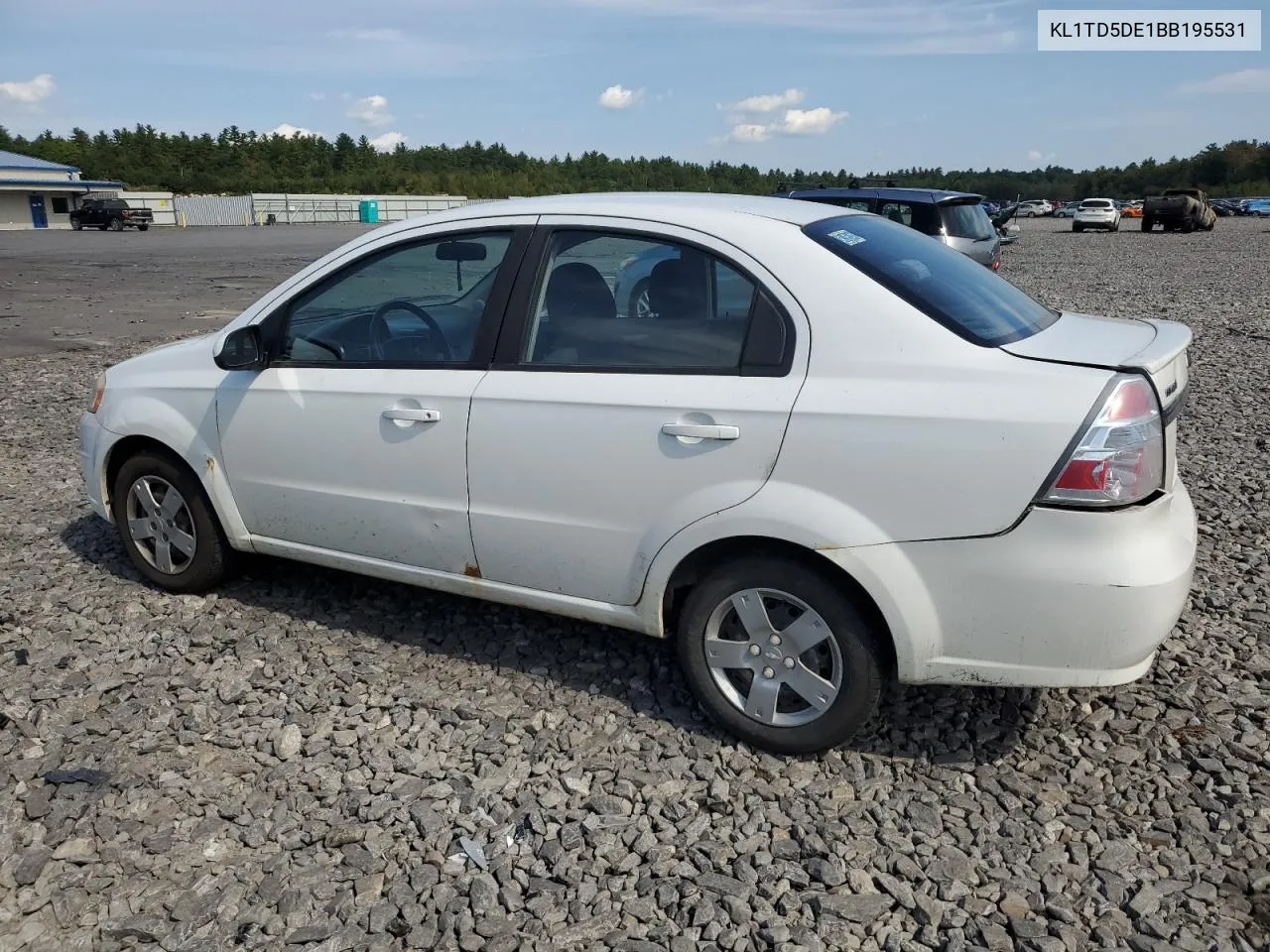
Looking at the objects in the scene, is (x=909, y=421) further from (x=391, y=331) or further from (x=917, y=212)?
(x=917, y=212)

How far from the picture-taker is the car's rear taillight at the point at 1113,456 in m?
2.83

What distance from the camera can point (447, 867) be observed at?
9.62 ft

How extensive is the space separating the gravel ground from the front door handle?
103 centimetres

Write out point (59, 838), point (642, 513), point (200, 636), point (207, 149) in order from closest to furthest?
point (59, 838) < point (642, 513) < point (200, 636) < point (207, 149)

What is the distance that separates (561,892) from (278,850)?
0.86 metres

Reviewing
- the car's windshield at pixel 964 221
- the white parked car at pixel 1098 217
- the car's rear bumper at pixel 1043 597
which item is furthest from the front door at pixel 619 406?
the white parked car at pixel 1098 217

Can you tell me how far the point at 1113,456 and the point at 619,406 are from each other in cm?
149

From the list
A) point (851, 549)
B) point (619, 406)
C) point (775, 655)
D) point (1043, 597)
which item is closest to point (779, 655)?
point (775, 655)

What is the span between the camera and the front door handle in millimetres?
3766

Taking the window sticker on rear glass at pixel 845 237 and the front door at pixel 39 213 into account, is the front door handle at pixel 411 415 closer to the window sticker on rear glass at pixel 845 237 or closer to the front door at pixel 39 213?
the window sticker on rear glass at pixel 845 237

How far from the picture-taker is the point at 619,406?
339cm

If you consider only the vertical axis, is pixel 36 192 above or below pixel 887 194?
above

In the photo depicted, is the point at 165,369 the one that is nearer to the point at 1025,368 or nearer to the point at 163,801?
the point at 163,801

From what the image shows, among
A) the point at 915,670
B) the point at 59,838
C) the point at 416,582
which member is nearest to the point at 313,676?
the point at 416,582
